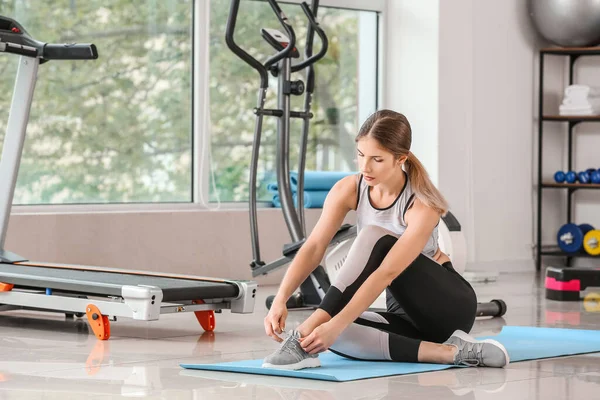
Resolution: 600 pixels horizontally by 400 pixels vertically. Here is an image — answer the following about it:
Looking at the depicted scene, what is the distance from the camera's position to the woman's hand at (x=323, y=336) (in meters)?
2.79

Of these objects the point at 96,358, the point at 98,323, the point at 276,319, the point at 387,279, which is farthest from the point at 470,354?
the point at 98,323

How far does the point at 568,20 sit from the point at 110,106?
10.2 feet

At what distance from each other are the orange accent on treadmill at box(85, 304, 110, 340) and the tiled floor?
39mm

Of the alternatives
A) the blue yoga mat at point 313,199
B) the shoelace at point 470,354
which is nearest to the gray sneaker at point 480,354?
the shoelace at point 470,354

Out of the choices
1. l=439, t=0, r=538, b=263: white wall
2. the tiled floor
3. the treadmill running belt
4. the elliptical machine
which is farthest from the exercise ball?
the treadmill running belt

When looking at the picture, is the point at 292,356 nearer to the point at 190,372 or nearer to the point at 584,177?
the point at 190,372

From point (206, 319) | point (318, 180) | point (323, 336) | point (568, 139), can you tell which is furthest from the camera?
point (568, 139)

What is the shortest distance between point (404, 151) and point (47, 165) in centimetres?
316

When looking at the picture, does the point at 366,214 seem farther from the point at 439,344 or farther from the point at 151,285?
the point at 151,285

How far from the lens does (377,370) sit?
295cm

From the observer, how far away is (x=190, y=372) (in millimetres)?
2986

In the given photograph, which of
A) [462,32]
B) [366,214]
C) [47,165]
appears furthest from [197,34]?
[366,214]

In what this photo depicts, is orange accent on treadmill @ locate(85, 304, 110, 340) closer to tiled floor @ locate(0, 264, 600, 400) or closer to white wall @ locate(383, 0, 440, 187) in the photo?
tiled floor @ locate(0, 264, 600, 400)

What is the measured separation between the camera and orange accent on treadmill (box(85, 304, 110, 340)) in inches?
146
